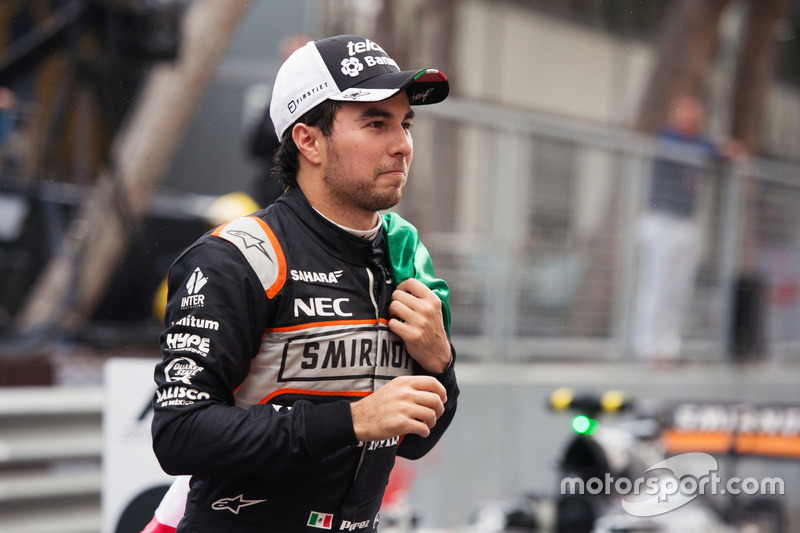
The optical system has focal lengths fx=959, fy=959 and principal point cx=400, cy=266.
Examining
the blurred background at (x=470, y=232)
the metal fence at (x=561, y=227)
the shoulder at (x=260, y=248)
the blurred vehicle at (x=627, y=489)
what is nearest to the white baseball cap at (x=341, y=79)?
the shoulder at (x=260, y=248)

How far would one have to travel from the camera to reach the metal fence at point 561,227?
223 inches

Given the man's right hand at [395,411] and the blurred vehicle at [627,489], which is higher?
the man's right hand at [395,411]

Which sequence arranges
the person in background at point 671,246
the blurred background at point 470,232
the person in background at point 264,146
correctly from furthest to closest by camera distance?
the person in background at point 671,246
the blurred background at point 470,232
the person in background at point 264,146

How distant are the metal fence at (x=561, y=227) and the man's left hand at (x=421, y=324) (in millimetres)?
2871

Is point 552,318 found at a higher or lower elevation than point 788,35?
lower

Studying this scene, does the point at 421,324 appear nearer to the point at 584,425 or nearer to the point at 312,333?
the point at 312,333

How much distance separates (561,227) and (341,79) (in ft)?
15.0

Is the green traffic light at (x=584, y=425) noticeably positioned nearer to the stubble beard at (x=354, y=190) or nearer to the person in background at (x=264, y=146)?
the person in background at (x=264, y=146)

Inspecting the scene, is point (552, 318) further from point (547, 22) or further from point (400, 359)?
point (400, 359)

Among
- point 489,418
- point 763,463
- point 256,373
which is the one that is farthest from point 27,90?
point 256,373

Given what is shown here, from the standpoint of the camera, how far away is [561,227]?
6453 mm

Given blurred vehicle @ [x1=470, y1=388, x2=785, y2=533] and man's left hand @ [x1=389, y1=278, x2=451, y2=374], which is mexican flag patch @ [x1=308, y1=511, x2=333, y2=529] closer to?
man's left hand @ [x1=389, y1=278, x2=451, y2=374]

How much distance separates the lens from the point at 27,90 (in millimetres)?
7969

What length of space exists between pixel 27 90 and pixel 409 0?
4626 mm
